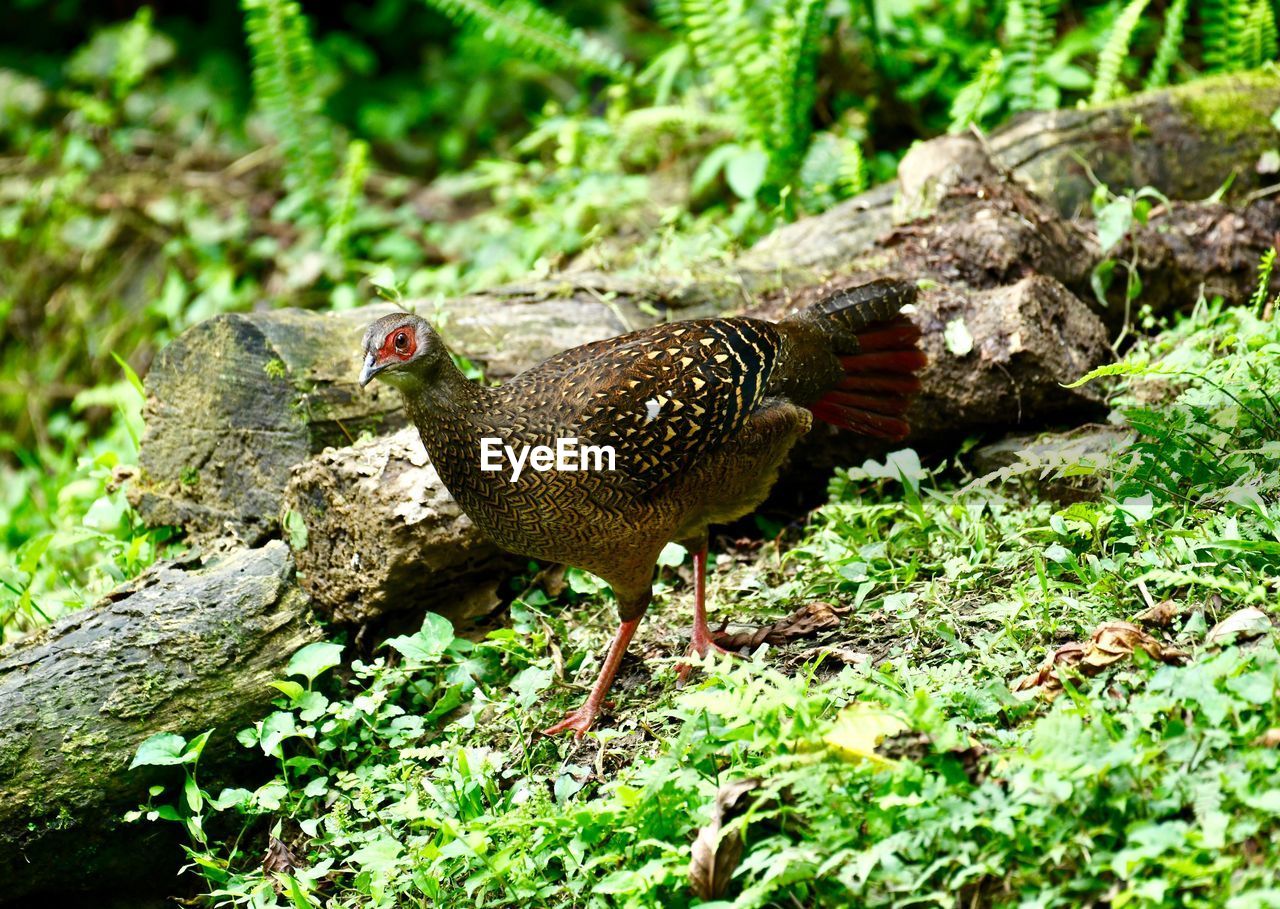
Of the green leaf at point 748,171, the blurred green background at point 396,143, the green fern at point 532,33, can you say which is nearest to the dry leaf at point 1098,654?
the blurred green background at point 396,143

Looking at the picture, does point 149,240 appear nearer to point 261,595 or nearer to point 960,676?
point 261,595

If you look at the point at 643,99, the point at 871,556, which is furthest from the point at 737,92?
the point at 871,556

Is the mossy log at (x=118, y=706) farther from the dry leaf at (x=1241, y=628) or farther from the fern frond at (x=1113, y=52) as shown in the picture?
the fern frond at (x=1113, y=52)

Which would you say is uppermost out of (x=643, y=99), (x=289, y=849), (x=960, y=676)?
(x=643, y=99)

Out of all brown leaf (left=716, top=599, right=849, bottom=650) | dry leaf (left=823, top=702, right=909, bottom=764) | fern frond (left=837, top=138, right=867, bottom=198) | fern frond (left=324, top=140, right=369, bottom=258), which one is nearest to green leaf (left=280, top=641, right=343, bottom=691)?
brown leaf (left=716, top=599, right=849, bottom=650)

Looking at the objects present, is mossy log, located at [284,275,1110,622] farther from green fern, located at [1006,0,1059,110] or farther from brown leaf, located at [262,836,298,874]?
green fern, located at [1006,0,1059,110]

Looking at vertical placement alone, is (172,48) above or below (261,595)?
above
